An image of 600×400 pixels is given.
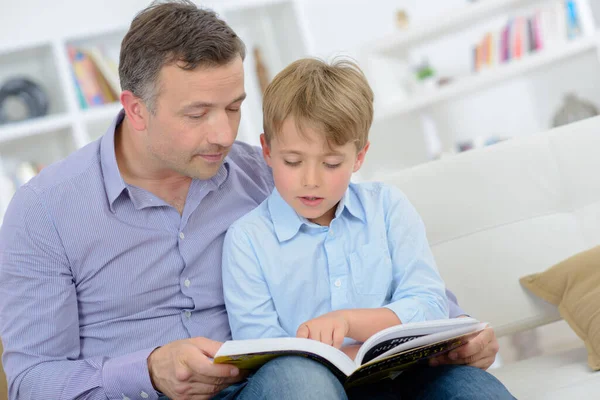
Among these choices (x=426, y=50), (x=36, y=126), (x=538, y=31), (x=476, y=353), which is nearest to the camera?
(x=476, y=353)

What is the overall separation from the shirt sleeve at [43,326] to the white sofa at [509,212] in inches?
32.1

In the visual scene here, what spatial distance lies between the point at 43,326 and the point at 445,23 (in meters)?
3.40

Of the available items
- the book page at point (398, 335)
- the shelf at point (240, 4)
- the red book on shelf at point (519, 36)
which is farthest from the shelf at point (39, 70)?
the book page at point (398, 335)

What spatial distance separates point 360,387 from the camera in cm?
147

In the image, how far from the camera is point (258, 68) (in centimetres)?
450

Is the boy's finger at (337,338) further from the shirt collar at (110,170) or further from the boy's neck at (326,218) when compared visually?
the shirt collar at (110,170)

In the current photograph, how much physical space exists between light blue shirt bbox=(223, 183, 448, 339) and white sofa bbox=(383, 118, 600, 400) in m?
0.32

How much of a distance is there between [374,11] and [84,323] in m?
3.69

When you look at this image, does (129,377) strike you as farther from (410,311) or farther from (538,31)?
(538,31)

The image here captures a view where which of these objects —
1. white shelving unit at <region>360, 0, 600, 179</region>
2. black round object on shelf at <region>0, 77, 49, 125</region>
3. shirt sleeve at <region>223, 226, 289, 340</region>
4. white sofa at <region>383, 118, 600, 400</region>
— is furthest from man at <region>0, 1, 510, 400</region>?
white shelving unit at <region>360, 0, 600, 179</region>

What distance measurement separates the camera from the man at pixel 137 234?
1526 mm

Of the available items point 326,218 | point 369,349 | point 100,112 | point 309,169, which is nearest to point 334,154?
point 309,169

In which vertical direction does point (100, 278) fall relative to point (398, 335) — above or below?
above

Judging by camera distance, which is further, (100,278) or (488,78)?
(488,78)
